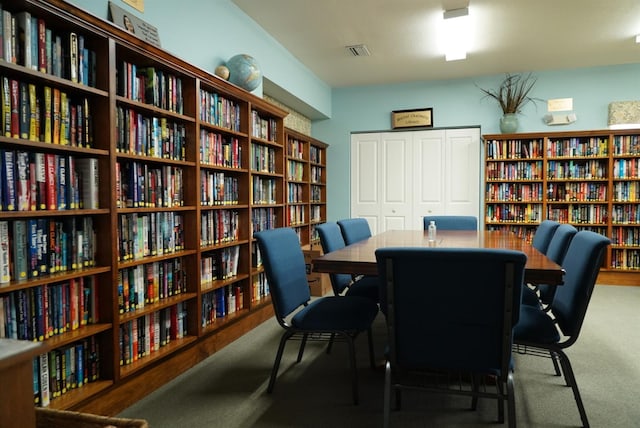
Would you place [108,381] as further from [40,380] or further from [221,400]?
[221,400]

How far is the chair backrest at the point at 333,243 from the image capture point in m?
2.62

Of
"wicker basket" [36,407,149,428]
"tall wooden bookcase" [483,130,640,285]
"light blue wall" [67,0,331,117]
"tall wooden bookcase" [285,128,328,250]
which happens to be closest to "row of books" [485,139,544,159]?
"tall wooden bookcase" [483,130,640,285]

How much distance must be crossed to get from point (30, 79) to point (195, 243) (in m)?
1.24

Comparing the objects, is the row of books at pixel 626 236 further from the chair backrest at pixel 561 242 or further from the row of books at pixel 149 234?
the row of books at pixel 149 234

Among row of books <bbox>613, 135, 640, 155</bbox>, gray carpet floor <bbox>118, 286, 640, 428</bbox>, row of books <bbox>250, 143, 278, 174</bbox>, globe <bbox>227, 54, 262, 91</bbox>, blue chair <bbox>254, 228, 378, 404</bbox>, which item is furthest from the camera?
row of books <bbox>613, 135, 640, 155</bbox>

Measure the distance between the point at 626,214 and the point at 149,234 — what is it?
5.36 m

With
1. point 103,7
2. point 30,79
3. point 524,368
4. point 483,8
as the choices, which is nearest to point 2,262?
point 30,79

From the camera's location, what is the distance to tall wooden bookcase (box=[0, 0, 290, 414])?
5.37 ft

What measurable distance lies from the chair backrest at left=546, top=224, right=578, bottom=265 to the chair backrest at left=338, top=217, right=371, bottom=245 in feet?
4.34

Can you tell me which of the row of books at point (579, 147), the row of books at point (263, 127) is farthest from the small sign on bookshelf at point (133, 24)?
the row of books at point (579, 147)

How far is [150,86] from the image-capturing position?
2285mm

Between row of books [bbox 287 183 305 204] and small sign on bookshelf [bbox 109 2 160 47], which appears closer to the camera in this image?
small sign on bookshelf [bbox 109 2 160 47]

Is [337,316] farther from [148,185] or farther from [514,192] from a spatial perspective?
[514,192]

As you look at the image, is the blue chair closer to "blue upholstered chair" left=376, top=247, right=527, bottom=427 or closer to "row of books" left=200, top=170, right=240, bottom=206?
"blue upholstered chair" left=376, top=247, right=527, bottom=427
